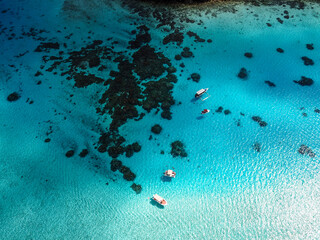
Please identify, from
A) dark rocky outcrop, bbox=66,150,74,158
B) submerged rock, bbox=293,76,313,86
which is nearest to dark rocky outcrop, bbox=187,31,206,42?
submerged rock, bbox=293,76,313,86

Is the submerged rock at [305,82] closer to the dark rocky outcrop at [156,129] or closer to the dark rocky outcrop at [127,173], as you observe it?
the dark rocky outcrop at [156,129]

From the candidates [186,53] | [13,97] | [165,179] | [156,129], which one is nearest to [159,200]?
[165,179]

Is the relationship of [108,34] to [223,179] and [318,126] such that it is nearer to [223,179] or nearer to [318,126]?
[223,179]

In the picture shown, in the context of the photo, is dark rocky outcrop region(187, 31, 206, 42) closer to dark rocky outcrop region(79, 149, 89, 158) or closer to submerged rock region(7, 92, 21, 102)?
dark rocky outcrop region(79, 149, 89, 158)

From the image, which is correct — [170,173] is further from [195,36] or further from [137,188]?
[195,36]

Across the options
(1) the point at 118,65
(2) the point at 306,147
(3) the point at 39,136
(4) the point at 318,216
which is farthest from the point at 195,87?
(3) the point at 39,136

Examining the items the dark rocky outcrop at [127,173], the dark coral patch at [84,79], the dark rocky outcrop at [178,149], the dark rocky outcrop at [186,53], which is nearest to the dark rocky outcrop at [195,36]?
the dark rocky outcrop at [186,53]
